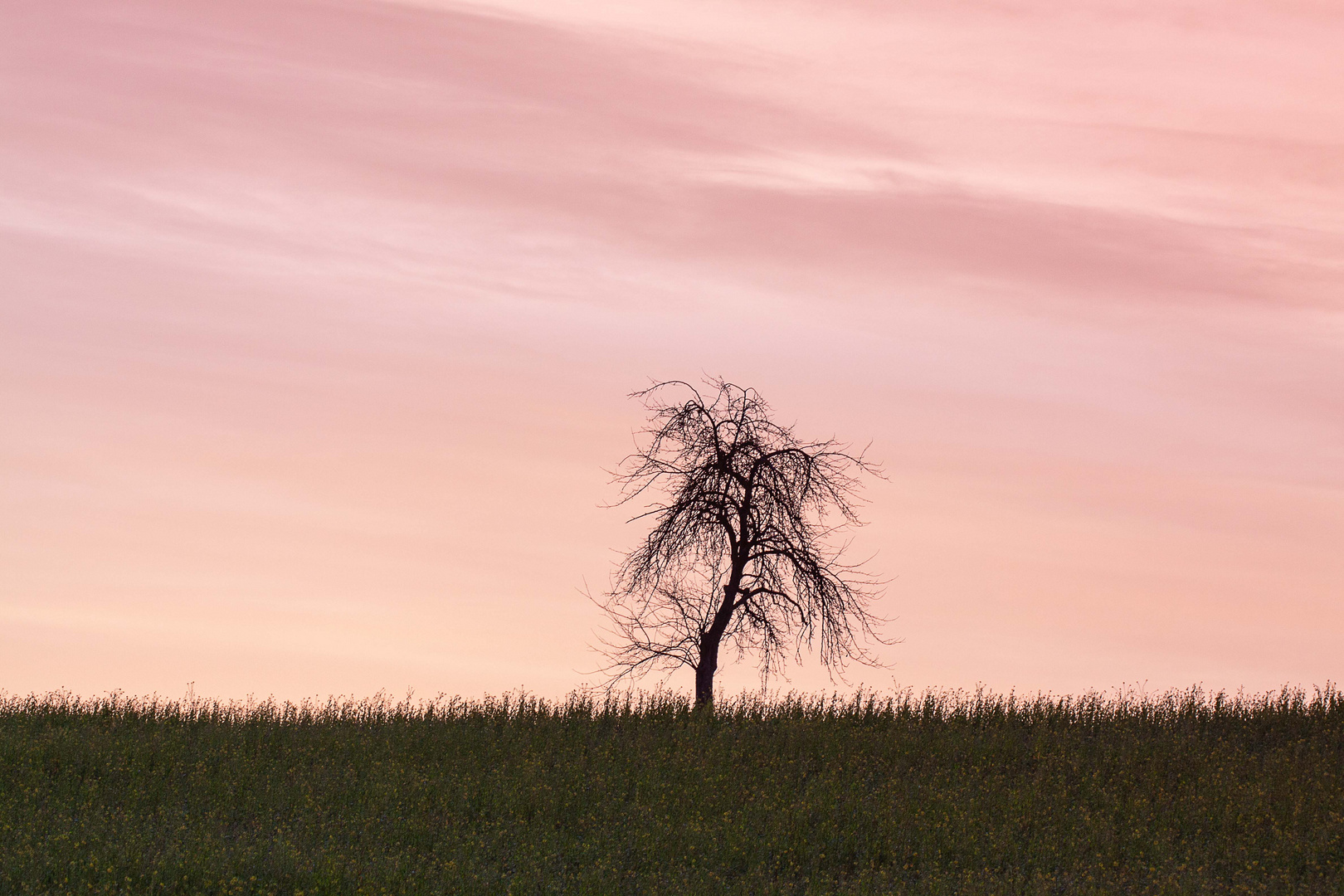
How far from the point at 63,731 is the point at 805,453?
549 inches

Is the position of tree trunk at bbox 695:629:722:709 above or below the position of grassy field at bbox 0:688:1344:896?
above

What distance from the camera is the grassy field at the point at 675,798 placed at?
13.4 m

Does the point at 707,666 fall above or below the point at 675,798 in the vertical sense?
A: above

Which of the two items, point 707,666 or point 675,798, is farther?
point 707,666

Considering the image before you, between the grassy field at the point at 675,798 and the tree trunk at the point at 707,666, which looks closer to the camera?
the grassy field at the point at 675,798

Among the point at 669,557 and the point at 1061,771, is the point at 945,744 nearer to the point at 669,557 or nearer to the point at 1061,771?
the point at 1061,771

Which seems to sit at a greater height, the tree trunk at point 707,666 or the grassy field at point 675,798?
the tree trunk at point 707,666

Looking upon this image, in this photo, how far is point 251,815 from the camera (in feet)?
50.9

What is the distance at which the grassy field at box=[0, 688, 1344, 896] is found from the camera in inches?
526

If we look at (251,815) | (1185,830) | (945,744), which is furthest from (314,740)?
(1185,830)

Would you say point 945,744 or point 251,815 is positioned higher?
point 945,744

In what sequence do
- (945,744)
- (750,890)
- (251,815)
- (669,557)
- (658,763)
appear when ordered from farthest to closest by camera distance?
1. (669,557)
2. (945,744)
3. (658,763)
4. (251,815)
5. (750,890)

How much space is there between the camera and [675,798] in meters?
16.3

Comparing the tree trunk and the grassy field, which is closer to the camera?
the grassy field
